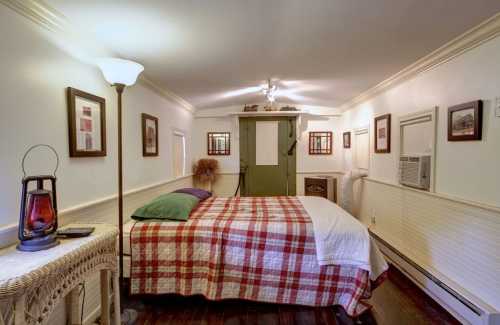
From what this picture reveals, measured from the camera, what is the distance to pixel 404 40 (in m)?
1.97

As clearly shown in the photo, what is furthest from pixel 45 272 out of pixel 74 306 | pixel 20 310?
pixel 74 306

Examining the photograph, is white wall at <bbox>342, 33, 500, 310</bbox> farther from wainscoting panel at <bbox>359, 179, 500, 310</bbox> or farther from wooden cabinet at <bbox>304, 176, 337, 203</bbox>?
wooden cabinet at <bbox>304, 176, 337, 203</bbox>

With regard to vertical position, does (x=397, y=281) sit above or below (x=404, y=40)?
below

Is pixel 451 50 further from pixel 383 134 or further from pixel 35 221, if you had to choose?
pixel 35 221

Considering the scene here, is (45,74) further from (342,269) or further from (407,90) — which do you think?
(407,90)

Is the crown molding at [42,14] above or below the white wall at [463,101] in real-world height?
above

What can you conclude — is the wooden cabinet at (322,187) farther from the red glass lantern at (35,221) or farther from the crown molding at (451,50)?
the red glass lantern at (35,221)

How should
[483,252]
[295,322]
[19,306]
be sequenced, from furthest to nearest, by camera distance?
[295,322], [483,252], [19,306]

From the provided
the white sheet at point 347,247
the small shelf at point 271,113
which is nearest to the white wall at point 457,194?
the white sheet at point 347,247

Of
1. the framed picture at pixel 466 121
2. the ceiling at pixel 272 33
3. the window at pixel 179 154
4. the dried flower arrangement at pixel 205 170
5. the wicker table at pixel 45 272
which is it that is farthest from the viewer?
the dried flower arrangement at pixel 205 170

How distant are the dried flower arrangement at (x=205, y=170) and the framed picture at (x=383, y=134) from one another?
273 centimetres

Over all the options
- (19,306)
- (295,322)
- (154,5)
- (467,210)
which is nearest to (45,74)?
(154,5)

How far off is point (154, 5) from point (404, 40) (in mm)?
1820

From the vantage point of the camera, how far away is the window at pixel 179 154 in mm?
3821
